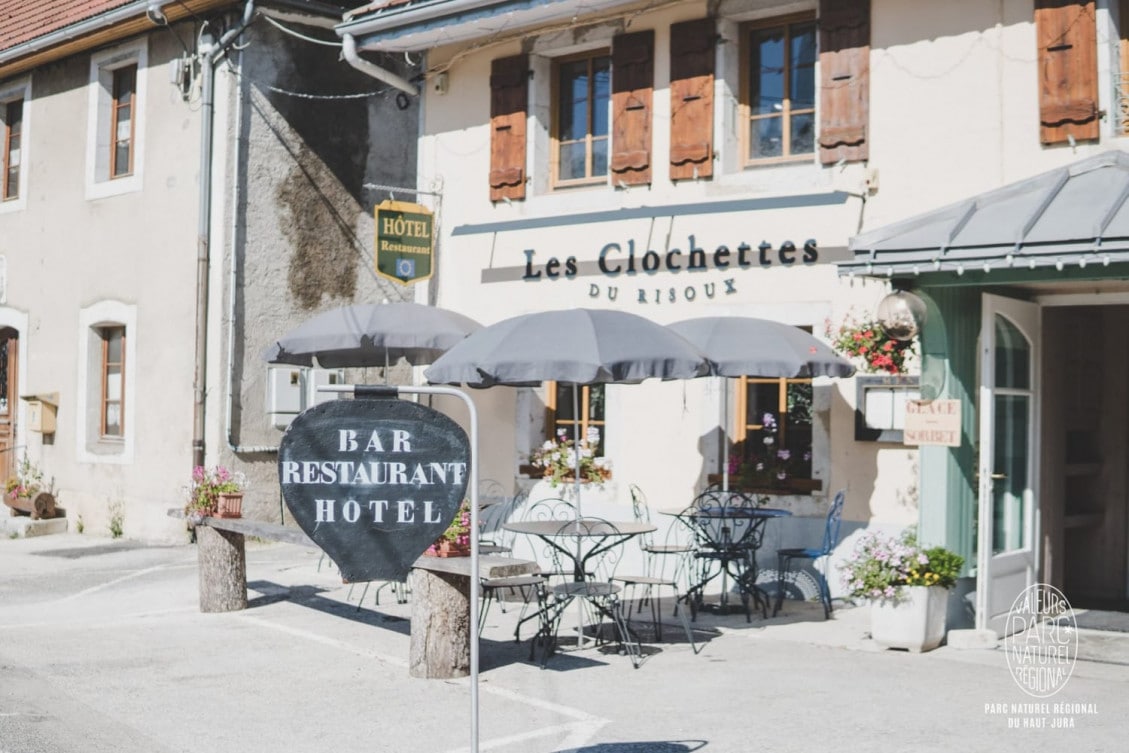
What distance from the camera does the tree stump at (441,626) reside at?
7.29 metres

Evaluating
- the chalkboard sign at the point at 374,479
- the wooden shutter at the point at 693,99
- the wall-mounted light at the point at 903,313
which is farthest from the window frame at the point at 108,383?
the chalkboard sign at the point at 374,479

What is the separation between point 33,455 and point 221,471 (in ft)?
24.4

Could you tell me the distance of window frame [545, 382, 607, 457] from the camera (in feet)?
38.6

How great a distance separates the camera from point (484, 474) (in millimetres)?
12500

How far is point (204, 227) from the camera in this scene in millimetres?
13562

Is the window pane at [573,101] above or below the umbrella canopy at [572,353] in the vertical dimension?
above

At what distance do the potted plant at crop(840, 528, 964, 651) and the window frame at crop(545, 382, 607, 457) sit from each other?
12.4 feet

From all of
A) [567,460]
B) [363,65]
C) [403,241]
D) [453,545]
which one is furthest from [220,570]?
[363,65]

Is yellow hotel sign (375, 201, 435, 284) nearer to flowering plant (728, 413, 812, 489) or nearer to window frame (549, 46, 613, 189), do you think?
window frame (549, 46, 613, 189)

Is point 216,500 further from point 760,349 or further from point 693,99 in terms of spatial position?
point 693,99

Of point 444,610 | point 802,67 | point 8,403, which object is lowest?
point 444,610

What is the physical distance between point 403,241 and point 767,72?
3820mm

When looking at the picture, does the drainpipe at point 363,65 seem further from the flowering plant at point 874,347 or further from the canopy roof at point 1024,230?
the canopy roof at point 1024,230

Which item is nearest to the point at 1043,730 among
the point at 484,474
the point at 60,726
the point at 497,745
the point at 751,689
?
the point at 751,689
